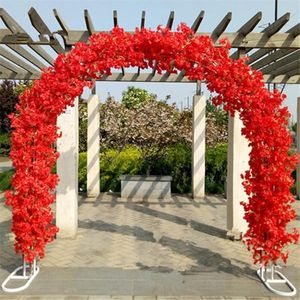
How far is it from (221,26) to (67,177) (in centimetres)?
349

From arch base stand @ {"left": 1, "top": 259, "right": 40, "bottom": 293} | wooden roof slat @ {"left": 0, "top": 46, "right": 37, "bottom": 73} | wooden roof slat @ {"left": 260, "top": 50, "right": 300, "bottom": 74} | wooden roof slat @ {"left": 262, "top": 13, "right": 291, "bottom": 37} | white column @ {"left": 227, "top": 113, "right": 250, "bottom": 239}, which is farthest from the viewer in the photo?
wooden roof slat @ {"left": 0, "top": 46, "right": 37, "bottom": 73}

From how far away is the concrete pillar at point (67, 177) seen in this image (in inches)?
251

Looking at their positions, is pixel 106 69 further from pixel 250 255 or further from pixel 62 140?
pixel 250 255

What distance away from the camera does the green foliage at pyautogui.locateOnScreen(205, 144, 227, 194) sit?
36.0 feet

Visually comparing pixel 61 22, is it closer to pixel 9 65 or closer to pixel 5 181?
pixel 9 65

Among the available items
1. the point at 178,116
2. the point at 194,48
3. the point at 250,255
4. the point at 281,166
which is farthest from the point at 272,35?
the point at 178,116

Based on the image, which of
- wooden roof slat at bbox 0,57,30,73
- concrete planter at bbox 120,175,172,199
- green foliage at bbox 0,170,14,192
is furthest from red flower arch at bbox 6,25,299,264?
green foliage at bbox 0,170,14,192

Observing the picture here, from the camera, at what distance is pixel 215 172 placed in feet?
36.5

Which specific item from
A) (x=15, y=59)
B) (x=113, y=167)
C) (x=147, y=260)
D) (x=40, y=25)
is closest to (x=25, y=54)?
(x=15, y=59)

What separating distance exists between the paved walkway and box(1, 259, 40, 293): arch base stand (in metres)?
0.08

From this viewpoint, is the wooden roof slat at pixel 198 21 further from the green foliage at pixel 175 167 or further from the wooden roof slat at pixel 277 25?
the green foliage at pixel 175 167

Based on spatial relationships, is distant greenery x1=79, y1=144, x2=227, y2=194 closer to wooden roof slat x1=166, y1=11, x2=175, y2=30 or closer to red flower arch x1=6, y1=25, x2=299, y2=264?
wooden roof slat x1=166, y1=11, x2=175, y2=30

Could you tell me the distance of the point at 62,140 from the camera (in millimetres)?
6402

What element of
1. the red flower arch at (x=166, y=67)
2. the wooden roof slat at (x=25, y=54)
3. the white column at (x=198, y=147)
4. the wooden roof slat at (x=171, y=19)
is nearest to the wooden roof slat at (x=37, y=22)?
the wooden roof slat at (x=25, y=54)
